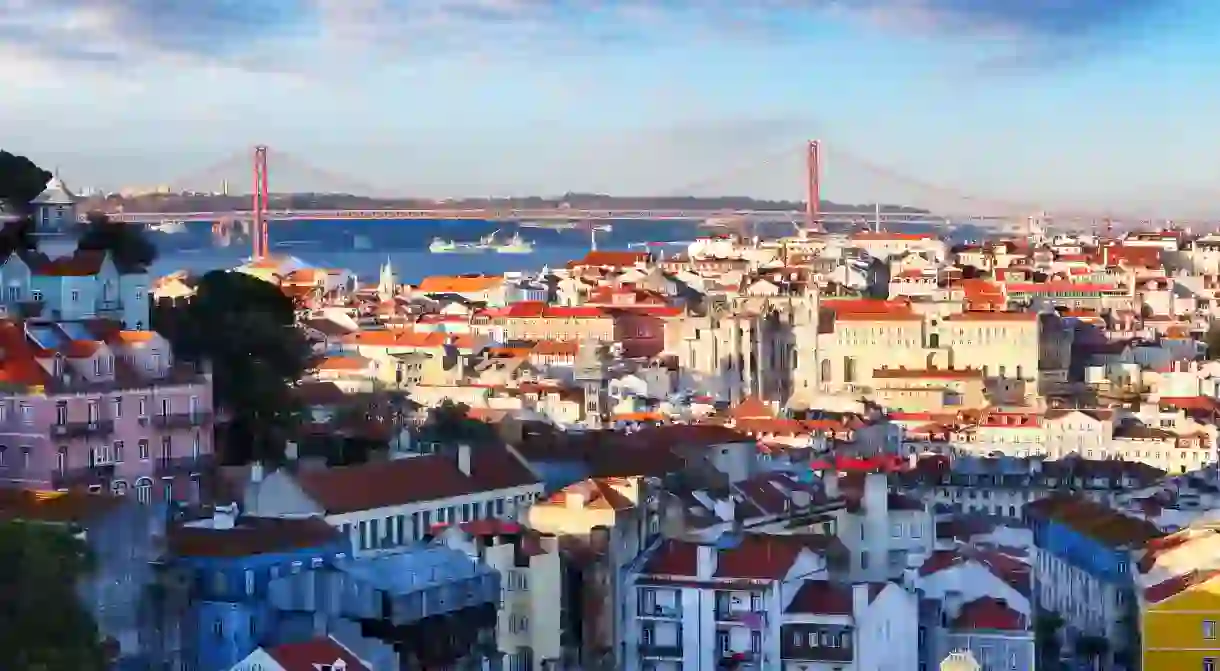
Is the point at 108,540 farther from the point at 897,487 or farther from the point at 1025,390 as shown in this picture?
the point at 1025,390

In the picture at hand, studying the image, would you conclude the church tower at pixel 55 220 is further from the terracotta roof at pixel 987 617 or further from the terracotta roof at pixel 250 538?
the terracotta roof at pixel 987 617

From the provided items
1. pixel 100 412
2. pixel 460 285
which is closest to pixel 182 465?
pixel 100 412

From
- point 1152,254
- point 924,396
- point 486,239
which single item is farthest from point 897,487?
point 486,239

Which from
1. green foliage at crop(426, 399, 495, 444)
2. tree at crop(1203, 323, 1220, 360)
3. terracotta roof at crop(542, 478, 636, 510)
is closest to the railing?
terracotta roof at crop(542, 478, 636, 510)

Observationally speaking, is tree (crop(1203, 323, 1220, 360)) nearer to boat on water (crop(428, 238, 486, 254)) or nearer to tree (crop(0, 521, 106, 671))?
tree (crop(0, 521, 106, 671))

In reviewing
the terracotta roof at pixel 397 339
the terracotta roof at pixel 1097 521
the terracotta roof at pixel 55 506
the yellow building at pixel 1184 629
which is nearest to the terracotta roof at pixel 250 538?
the terracotta roof at pixel 55 506

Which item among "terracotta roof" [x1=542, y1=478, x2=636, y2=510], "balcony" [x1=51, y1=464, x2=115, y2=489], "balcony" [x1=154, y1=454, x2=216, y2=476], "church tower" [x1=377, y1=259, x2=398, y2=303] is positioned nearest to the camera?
"balcony" [x1=51, y1=464, x2=115, y2=489]
